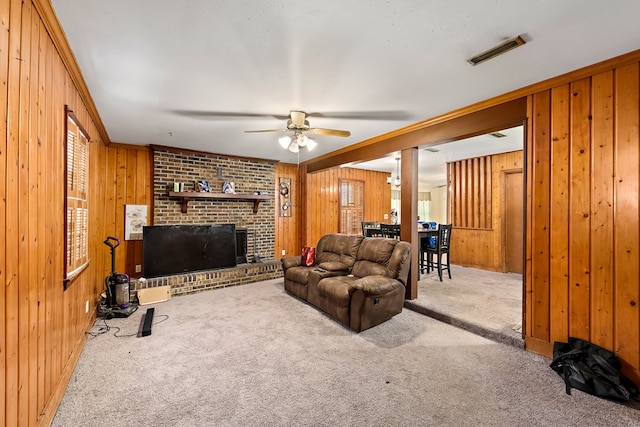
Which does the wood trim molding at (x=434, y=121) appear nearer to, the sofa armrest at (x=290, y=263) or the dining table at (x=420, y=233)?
the dining table at (x=420, y=233)

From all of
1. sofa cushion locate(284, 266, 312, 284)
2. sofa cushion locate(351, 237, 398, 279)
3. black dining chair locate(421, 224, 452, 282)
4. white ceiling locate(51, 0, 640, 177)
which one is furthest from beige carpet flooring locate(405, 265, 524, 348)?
white ceiling locate(51, 0, 640, 177)

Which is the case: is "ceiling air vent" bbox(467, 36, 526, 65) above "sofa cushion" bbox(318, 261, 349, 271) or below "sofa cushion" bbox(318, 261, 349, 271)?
above

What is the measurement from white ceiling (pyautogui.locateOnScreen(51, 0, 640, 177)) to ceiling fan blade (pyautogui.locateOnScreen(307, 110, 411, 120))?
7 centimetres

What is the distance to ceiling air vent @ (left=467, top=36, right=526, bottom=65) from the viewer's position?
6.40 feet

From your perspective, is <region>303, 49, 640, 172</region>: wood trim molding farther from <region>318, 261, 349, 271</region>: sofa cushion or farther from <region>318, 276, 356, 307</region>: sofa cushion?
<region>318, 276, 356, 307</region>: sofa cushion

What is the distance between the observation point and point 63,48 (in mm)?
1981

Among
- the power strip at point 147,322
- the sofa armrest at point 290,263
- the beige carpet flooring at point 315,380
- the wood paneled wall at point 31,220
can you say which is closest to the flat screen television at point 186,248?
the power strip at point 147,322

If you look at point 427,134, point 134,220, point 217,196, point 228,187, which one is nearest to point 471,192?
point 427,134

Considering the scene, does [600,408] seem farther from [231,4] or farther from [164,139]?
[164,139]

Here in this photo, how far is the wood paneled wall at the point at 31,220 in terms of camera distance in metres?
1.27

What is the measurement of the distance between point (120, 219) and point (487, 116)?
217 inches

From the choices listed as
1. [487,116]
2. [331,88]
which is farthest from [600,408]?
[331,88]

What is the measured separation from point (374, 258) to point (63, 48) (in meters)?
3.55

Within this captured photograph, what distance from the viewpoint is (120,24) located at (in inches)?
70.1
